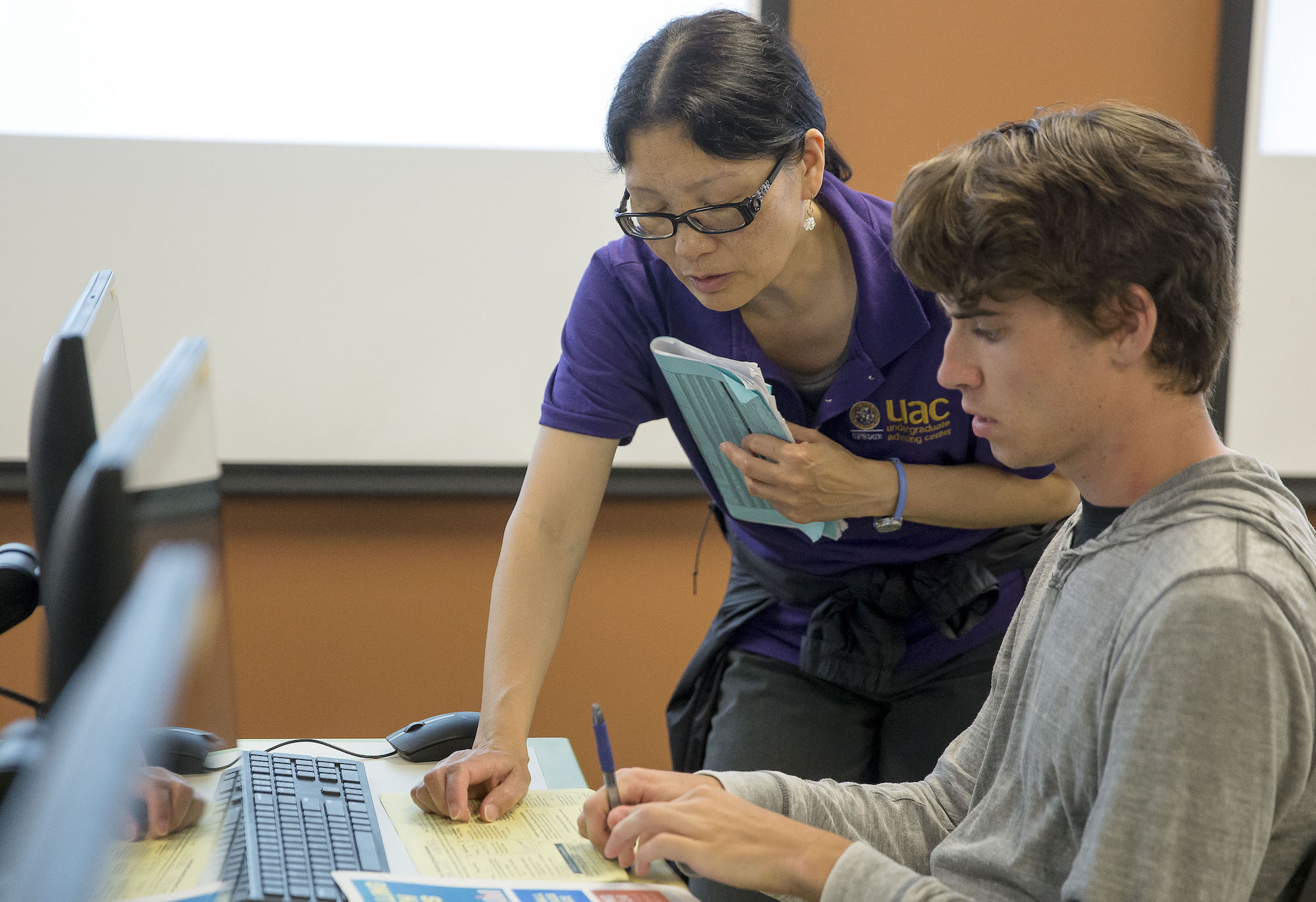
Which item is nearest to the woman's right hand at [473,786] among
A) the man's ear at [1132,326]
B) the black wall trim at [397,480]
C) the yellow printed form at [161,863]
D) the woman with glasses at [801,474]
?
the woman with glasses at [801,474]

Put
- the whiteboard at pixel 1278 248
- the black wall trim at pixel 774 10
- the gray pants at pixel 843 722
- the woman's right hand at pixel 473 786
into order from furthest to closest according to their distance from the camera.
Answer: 1. the whiteboard at pixel 1278 248
2. the black wall trim at pixel 774 10
3. the gray pants at pixel 843 722
4. the woman's right hand at pixel 473 786

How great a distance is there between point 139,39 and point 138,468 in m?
1.67

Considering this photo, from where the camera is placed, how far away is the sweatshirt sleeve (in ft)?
2.25

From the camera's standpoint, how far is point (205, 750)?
64cm

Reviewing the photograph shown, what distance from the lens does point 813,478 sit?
129 cm

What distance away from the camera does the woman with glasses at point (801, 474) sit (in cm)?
126

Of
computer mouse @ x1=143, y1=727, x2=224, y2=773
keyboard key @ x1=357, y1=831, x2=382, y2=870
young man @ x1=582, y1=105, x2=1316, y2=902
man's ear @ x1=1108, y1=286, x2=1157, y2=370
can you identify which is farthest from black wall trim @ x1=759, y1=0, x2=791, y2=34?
computer mouse @ x1=143, y1=727, x2=224, y2=773

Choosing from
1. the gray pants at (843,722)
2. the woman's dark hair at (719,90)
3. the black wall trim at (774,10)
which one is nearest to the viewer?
the woman's dark hair at (719,90)

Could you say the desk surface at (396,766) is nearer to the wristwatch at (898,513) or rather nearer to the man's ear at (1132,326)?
the wristwatch at (898,513)

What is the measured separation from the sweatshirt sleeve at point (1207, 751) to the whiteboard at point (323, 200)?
1480 millimetres

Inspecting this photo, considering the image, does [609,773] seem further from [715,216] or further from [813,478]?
[715,216]

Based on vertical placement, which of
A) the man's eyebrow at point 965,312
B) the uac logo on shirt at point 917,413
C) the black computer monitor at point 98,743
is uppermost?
the man's eyebrow at point 965,312

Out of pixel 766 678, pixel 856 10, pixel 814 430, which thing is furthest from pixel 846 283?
pixel 856 10

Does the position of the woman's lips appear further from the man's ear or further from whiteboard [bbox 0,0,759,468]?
whiteboard [bbox 0,0,759,468]
